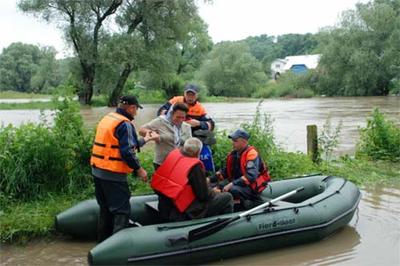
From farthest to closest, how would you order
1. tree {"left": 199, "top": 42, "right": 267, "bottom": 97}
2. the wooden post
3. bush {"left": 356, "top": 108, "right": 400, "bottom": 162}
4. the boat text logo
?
tree {"left": 199, "top": 42, "right": 267, "bottom": 97}
bush {"left": 356, "top": 108, "right": 400, "bottom": 162}
the wooden post
the boat text logo

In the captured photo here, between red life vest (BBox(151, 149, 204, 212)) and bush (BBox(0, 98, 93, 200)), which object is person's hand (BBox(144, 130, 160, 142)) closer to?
red life vest (BBox(151, 149, 204, 212))

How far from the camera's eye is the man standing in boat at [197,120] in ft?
20.8

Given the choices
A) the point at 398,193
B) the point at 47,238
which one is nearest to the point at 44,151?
the point at 47,238

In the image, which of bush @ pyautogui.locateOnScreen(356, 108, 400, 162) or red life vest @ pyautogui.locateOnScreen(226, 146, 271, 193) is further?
bush @ pyautogui.locateOnScreen(356, 108, 400, 162)

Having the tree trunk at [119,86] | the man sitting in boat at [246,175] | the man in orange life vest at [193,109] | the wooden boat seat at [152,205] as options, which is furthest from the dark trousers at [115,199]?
the tree trunk at [119,86]

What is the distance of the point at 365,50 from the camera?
141 feet

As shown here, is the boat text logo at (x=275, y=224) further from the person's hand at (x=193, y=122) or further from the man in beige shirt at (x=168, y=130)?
the person's hand at (x=193, y=122)

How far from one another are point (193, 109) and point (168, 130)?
0.86 metres

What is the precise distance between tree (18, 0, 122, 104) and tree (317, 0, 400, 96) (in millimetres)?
22066

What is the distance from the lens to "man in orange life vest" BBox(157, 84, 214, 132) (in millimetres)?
6309

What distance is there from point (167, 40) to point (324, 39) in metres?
21.3

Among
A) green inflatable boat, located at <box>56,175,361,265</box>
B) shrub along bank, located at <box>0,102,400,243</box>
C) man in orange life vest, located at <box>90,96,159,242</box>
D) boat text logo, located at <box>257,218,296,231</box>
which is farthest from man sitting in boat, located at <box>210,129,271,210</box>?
shrub along bank, located at <box>0,102,400,243</box>

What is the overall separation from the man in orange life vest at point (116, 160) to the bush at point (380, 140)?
21.6 feet

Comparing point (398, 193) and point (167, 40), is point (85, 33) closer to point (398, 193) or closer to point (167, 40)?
point (167, 40)
